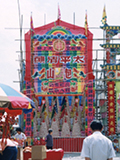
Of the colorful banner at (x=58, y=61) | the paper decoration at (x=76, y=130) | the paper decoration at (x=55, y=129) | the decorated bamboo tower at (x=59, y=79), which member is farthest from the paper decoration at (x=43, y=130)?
the colorful banner at (x=58, y=61)

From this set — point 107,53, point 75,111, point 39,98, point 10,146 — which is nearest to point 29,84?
point 39,98

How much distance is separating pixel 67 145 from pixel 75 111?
202 cm

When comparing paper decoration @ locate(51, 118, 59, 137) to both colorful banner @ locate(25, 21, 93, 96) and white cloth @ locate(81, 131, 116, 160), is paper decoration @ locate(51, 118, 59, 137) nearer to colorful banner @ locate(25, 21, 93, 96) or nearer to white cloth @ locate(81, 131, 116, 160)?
colorful banner @ locate(25, 21, 93, 96)

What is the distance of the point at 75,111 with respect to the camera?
70.6 ft

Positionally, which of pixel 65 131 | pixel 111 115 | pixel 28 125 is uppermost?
pixel 111 115

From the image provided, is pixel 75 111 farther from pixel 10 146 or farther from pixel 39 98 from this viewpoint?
pixel 10 146

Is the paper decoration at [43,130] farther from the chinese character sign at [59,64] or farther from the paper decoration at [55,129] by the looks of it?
the chinese character sign at [59,64]

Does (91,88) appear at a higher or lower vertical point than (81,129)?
higher

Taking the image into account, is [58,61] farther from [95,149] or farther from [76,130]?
[95,149]

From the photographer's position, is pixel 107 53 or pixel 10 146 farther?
pixel 107 53

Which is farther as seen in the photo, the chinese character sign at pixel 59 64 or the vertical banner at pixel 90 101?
the chinese character sign at pixel 59 64

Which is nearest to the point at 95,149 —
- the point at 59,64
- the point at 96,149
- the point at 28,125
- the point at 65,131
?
the point at 96,149

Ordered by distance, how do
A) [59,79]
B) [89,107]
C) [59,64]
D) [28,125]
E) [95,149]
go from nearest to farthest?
1. [95,149]
2. [28,125]
3. [89,107]
4. [59,79]
5. [59,64]

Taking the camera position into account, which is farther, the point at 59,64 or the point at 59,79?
the point at 59,64
